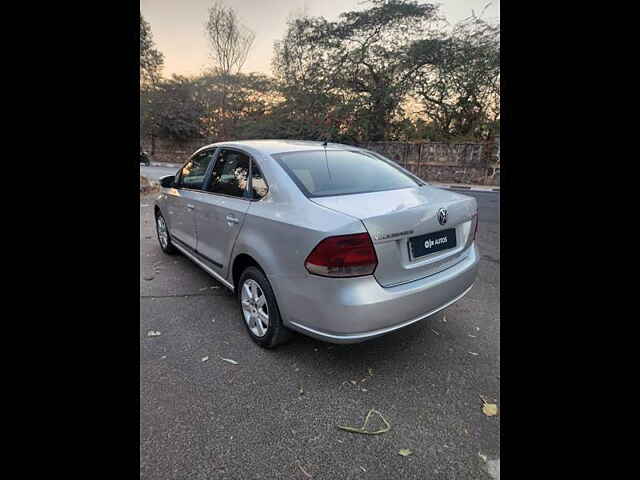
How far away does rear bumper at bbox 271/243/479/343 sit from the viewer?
76.7 inches

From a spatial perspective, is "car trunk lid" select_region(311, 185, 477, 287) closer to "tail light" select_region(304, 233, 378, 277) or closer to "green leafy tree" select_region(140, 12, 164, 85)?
"tail light" select_region(304, 233, 378, 277)

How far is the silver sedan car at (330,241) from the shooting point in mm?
1950

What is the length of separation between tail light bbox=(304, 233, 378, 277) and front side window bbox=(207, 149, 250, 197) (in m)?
1.11

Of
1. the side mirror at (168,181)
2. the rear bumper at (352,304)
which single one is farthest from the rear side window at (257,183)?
the side mirror at (168,181)

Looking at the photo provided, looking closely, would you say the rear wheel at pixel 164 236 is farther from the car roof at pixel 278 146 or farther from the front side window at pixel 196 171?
the car roof at pixel 278 146

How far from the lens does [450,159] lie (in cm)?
1430

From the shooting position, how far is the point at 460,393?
2146mm

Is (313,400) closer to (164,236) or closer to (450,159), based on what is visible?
(164,236)

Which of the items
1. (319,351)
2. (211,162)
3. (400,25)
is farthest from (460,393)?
(400,25)

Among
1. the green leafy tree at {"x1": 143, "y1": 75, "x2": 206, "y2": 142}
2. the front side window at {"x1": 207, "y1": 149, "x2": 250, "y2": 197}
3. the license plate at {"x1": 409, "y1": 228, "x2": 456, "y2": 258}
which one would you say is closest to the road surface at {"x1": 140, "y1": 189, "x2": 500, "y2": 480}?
the license plate at {"x1": 409, "y1": 228, "x2": 456, "y2": 258}

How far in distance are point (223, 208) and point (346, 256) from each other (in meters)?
1.43

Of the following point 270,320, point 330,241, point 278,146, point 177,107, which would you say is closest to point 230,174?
point 278,146
